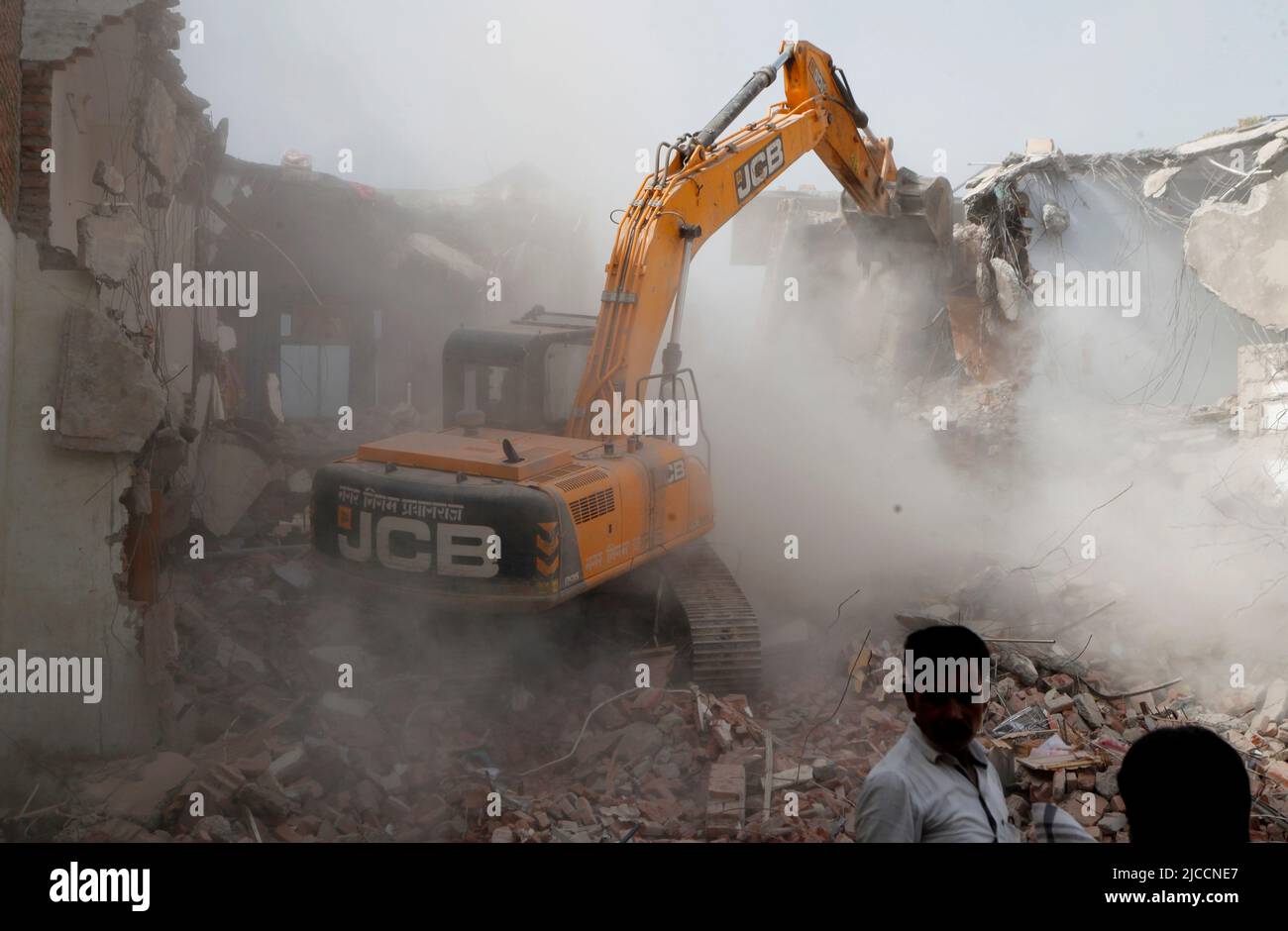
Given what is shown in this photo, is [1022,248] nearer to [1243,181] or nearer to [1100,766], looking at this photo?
[1243,181]

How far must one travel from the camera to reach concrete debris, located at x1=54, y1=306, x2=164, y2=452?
674cm

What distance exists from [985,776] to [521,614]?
15.7 ft

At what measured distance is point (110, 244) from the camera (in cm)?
714

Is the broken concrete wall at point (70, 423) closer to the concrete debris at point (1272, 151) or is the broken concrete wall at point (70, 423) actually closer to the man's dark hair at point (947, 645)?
the man's dark hair at point (947, 645)

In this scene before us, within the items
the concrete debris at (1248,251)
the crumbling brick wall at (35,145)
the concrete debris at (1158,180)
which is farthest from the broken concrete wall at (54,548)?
the concrete debris at (1158,180)

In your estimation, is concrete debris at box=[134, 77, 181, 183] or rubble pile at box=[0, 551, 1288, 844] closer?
rubble pile at box=[0, 551, 1288, 844]

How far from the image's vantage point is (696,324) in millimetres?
20891

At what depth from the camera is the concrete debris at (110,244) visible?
696cm

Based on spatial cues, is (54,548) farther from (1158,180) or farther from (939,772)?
(1158,180)

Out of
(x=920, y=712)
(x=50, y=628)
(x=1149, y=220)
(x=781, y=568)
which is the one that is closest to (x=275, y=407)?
(x=781, y=568)

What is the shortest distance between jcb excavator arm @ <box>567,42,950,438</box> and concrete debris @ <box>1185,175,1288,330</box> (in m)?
6.24

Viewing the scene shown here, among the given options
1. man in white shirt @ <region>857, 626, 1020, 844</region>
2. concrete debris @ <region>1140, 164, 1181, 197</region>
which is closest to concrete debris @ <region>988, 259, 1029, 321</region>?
concrete debris @ <region>1140, 164, 1181, 197</region>

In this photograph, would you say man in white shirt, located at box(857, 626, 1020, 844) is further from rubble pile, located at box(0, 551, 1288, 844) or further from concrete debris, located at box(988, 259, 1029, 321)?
concrete debris, located at box(988, 259, 1029, 321)
